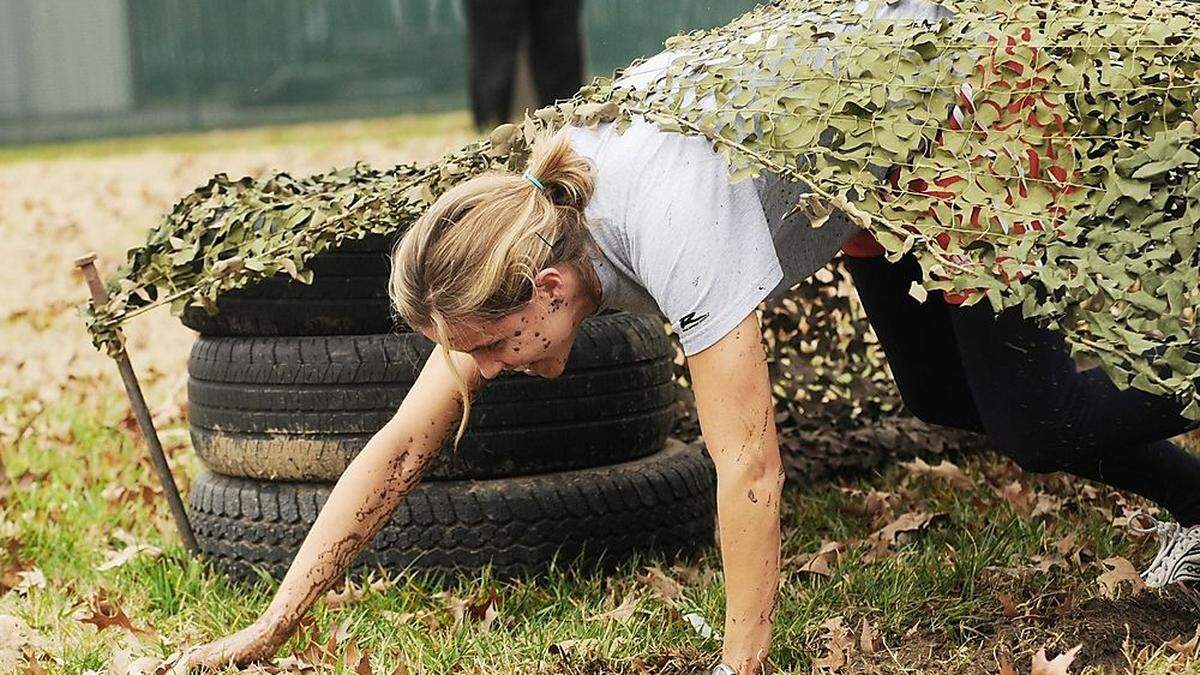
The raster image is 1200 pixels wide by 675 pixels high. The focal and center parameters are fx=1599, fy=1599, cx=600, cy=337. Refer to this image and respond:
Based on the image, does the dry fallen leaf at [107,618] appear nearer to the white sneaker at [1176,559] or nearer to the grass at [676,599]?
the grass at [676,599]

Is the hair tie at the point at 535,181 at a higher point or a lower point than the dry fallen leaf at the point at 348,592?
higher

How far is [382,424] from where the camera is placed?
386 cm

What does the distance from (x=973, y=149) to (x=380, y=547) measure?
5.90 ft

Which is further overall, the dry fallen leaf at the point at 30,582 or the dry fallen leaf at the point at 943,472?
the dry fallen leaf at the point at 943,472

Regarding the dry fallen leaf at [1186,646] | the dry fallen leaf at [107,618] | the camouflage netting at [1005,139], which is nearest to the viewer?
the camouflage netting at [1005,139]

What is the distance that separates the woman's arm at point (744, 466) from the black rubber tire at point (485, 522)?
3.54 feet

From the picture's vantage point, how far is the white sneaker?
3402 millimetres

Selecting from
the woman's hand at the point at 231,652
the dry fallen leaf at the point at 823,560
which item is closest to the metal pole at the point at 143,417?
the woman's hand at the point at 231,652

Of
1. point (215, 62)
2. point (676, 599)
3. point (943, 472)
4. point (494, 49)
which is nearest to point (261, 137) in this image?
point (215, 62)

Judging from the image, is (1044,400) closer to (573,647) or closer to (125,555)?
(573,647)

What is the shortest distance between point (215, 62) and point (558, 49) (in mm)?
6790

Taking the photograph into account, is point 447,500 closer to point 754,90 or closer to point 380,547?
point 380,547

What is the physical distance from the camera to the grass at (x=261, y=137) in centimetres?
1623

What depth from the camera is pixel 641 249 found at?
112 inches
